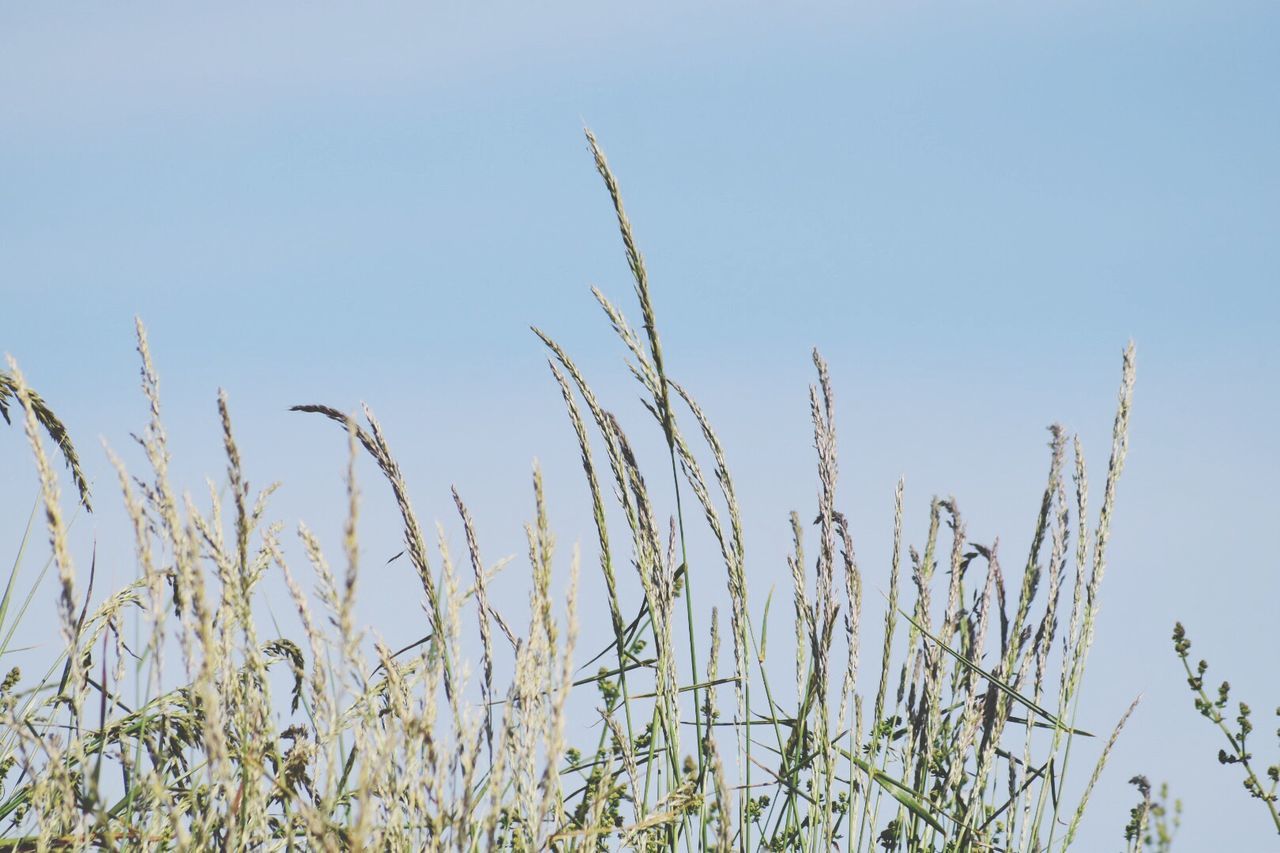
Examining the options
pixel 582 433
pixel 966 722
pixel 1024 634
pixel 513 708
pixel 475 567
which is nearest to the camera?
pixel 513 708

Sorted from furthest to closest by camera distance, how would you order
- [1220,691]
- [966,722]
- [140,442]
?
[1220,691] → [966,722] → [140,442]

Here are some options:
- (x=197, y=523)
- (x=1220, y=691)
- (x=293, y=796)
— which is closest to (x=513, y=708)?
(x=293, y=796)

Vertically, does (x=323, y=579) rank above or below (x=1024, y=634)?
below

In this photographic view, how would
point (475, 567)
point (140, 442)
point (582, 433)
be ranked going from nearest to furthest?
point (140, 442)
point (475, 567)
point (582, 433)

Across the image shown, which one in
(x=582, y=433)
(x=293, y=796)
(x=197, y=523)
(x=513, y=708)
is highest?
(x=582, y=433)

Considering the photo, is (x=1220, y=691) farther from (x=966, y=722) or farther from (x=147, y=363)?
(x=147, y=363)

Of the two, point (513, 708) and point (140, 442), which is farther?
point (140, 442)

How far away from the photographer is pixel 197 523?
170cm

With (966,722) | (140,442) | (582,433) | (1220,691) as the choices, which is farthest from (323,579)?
(1220,691)

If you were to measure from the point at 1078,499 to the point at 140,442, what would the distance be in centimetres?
183

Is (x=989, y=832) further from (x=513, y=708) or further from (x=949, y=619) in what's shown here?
(x=513, y=708)

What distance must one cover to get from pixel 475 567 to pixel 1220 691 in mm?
1923

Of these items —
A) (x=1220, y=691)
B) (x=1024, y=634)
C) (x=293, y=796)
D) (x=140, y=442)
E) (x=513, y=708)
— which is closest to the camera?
(x=293, y=796)

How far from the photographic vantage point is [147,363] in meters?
1.76
